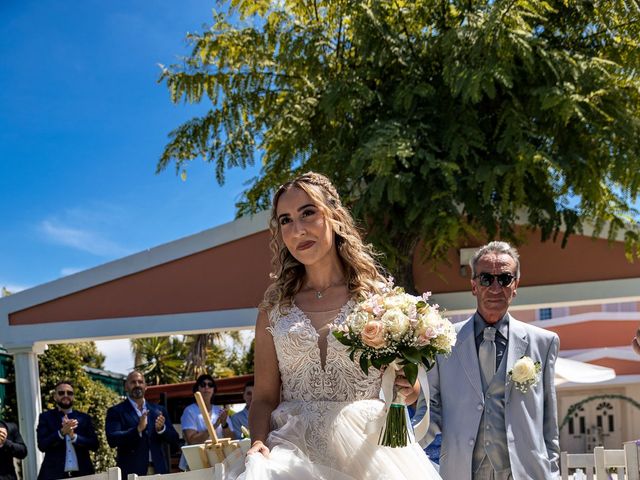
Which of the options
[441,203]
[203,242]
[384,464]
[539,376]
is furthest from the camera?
[203,242]

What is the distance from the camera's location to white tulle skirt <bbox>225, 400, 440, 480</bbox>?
2865mm

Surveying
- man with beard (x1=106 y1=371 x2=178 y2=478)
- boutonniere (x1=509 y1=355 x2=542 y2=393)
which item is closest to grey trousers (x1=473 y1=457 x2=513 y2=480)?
boutonniere (x1=509 y1=355 x2=542 y2=393)

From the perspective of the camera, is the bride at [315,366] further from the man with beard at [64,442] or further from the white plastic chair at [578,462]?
the man with beard at [64,442]

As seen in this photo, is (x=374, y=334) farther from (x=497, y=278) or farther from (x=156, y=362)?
(x=156, y=362)

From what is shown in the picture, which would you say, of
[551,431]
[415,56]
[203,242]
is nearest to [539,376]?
[551,431]

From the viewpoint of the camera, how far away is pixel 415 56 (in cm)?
1064

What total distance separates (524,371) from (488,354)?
0.33 metres

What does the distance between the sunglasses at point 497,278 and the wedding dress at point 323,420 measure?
125 cm

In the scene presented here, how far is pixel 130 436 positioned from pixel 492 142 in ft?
18.8

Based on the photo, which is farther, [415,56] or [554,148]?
[415,56]

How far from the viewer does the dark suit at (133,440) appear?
28.0 ft

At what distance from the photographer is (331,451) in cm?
304

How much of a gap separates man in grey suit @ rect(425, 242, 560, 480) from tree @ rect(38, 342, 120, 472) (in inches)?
523

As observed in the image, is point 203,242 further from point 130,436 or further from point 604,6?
point 604,6
